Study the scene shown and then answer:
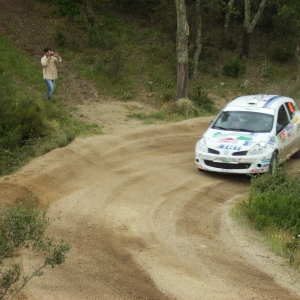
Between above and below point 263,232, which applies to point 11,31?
above

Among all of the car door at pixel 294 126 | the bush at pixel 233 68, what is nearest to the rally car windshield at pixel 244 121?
the car door at pixel 294 126

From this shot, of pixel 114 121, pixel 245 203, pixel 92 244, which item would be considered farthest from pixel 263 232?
pixel 114 121

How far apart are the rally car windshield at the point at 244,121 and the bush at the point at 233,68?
1174 cm

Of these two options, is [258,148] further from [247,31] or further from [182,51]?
[247,31]

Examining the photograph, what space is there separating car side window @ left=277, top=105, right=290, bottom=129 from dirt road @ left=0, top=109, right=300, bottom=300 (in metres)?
1.12

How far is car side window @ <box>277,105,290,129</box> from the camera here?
13.6 metres

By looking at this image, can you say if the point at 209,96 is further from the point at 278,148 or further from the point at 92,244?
the point at 92,244

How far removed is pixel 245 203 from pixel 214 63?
53.8ft

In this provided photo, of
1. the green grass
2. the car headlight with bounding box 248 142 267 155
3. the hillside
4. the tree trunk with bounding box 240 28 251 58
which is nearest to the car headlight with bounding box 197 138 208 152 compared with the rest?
the hillside

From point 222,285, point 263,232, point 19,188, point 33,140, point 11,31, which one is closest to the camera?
point 222,285

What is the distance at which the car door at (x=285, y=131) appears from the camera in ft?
43.2

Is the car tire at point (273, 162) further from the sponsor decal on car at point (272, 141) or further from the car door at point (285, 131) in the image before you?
the car door at point (285, 131)

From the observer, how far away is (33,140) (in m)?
14.8

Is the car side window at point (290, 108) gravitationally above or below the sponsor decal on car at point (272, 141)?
above
